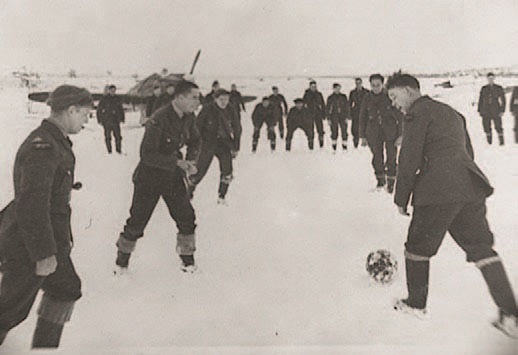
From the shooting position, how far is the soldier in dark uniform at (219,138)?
1.94 m

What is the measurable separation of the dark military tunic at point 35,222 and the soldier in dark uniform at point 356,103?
3.33 ft

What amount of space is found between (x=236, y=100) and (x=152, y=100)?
1.01 ft

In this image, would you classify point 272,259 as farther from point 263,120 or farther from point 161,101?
point 161,101

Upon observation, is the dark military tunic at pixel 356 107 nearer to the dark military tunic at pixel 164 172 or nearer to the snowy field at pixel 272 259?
the snowy field at pixel 272 259

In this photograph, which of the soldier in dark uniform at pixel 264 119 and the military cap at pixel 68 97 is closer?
the military cap at pixel 68 97

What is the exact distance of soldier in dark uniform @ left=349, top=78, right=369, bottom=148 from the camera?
1975 mm

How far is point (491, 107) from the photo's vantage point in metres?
1.93

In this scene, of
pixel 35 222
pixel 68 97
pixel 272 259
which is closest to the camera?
pixel 35 222

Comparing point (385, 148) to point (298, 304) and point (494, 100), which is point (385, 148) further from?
point (298, 304)

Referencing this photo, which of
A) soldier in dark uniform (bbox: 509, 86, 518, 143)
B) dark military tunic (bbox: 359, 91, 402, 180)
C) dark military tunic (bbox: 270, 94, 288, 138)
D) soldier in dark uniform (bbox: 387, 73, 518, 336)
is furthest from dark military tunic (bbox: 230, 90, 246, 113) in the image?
soldier in dark uniform (bbox: 509, 86, 518, 143)

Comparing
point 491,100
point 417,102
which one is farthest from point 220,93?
point 491,100

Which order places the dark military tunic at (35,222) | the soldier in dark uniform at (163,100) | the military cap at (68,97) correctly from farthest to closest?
1. the soldier in dark uniform at (163,100)
2. the military cap at (68,97)
3. the dark military tunic at (35,222)

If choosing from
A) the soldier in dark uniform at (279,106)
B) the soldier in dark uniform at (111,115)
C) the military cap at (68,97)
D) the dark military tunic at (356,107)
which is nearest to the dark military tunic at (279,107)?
the soldier in dark uniform at (279,106)

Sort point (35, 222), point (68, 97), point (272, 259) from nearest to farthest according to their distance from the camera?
point (35, 222), point (68, 97), point (272, 259)
